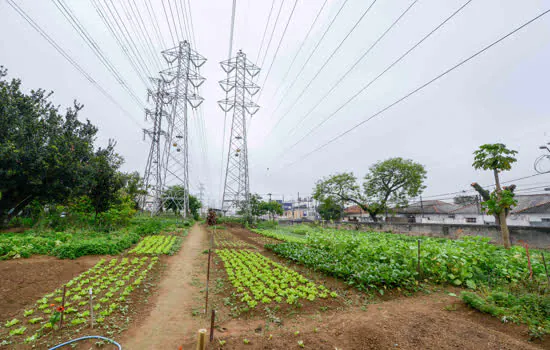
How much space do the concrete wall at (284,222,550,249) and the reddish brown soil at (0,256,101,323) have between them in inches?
645

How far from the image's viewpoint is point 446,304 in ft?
15.2

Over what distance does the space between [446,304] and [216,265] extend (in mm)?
7095

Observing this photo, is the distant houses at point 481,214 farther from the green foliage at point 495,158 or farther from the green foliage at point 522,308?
the green foliage at point 522,308

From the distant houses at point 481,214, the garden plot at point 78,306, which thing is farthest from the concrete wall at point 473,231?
the garden plot at point 78,306

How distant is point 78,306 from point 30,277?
2671 mm

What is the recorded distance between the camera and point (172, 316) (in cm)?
449

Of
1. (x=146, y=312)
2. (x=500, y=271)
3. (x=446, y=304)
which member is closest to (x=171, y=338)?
(x=146, y=312)

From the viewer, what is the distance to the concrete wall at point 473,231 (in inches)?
523

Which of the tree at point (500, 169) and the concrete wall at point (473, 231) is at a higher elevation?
the tree at point (500, 169)

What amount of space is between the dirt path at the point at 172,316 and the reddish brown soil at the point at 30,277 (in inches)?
97.2

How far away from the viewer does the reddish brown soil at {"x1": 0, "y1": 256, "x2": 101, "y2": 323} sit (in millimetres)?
4488

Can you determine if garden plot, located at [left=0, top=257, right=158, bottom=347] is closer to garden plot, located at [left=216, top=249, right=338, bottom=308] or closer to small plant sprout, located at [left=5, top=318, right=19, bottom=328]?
small plant sprout, located at [left=5, top=318, right=19, bottom=328]

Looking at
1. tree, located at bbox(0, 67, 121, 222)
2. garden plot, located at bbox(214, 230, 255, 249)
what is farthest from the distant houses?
tree, located at bbox(0, 67, 121, 222)

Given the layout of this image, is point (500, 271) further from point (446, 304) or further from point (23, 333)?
point (23, 333)
